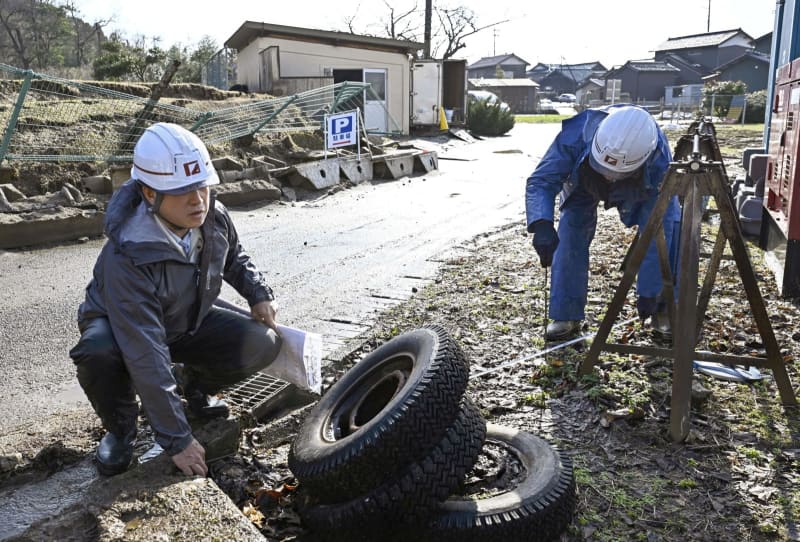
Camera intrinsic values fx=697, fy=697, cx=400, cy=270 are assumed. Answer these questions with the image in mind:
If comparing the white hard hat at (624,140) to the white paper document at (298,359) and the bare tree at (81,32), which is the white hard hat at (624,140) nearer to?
the white paper document at (298,359)

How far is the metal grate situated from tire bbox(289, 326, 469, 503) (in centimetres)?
74

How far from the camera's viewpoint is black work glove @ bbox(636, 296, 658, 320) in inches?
200

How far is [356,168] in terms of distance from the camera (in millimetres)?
15305

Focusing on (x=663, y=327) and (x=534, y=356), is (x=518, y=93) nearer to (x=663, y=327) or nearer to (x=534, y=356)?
(x=663, y=327)

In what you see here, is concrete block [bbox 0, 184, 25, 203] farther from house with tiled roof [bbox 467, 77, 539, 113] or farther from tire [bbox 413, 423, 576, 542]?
house with tiled roof [bbox 467, 77, 539, 113]

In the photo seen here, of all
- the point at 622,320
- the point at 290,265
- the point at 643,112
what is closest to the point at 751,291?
the point at 643,112

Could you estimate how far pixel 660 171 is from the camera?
4.77 metres

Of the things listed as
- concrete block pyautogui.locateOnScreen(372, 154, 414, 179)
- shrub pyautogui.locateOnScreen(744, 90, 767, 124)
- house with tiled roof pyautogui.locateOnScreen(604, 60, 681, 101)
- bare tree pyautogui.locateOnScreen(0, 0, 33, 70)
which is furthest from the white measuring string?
house with tiled roof pyautogui.locateOnScreen(604, 60, 681, 101)

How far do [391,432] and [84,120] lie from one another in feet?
36.7

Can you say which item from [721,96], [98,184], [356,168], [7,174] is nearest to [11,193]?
[7,174]

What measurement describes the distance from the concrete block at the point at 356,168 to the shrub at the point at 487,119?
1698 cm

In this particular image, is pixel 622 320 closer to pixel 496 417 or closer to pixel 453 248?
pixel 496 417

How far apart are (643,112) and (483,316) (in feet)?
6.89

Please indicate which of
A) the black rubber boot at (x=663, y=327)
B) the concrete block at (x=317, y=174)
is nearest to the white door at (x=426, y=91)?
the concrete block at (x=317, y=174)
